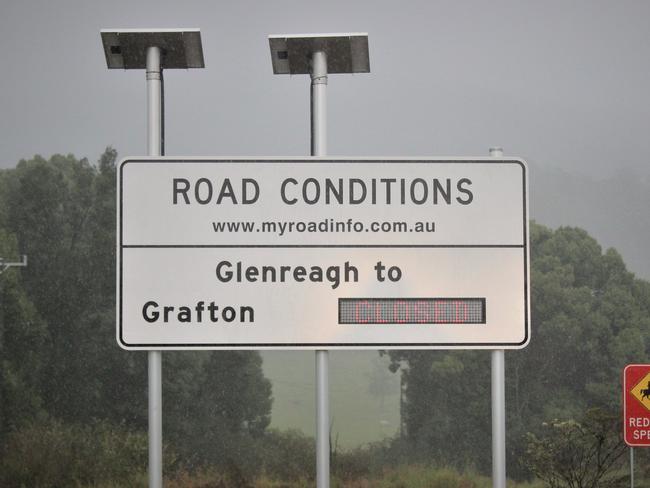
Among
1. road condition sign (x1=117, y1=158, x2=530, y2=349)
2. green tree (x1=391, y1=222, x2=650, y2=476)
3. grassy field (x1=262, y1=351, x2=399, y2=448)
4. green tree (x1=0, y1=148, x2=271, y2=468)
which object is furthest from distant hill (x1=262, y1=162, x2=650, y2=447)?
road condition sign (x1=117, y1=158, x2=530, y2=349)

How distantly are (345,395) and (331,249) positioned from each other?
13693 mm

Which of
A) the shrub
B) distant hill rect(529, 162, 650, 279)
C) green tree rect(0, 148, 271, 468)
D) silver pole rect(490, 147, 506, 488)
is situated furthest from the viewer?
distant hill rect(529, 162, 650, 279)

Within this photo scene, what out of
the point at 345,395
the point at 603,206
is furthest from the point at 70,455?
the point at 603,206

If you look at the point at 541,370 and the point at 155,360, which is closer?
the point at 155,360

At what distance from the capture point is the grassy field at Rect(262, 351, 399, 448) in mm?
19328

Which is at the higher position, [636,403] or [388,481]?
[636,403]

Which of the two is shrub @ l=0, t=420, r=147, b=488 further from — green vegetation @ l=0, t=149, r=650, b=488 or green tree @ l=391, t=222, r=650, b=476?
green tree @ l=391, t=222, r=650, b=476

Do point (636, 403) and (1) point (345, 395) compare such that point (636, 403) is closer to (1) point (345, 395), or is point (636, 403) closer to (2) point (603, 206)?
(1) point (345, 395)

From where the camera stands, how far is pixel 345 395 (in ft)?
64.5

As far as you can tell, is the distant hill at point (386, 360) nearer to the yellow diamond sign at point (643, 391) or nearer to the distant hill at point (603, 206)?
the distant hill at point (603, 206)

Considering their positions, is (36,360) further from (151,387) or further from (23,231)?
(151,387)

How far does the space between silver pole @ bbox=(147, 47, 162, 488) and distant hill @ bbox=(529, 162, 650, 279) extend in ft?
51.3

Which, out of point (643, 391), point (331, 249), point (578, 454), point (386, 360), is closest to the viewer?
point (331, 249)

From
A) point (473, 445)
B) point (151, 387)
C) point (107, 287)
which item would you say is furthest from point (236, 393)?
point (151, 387)
